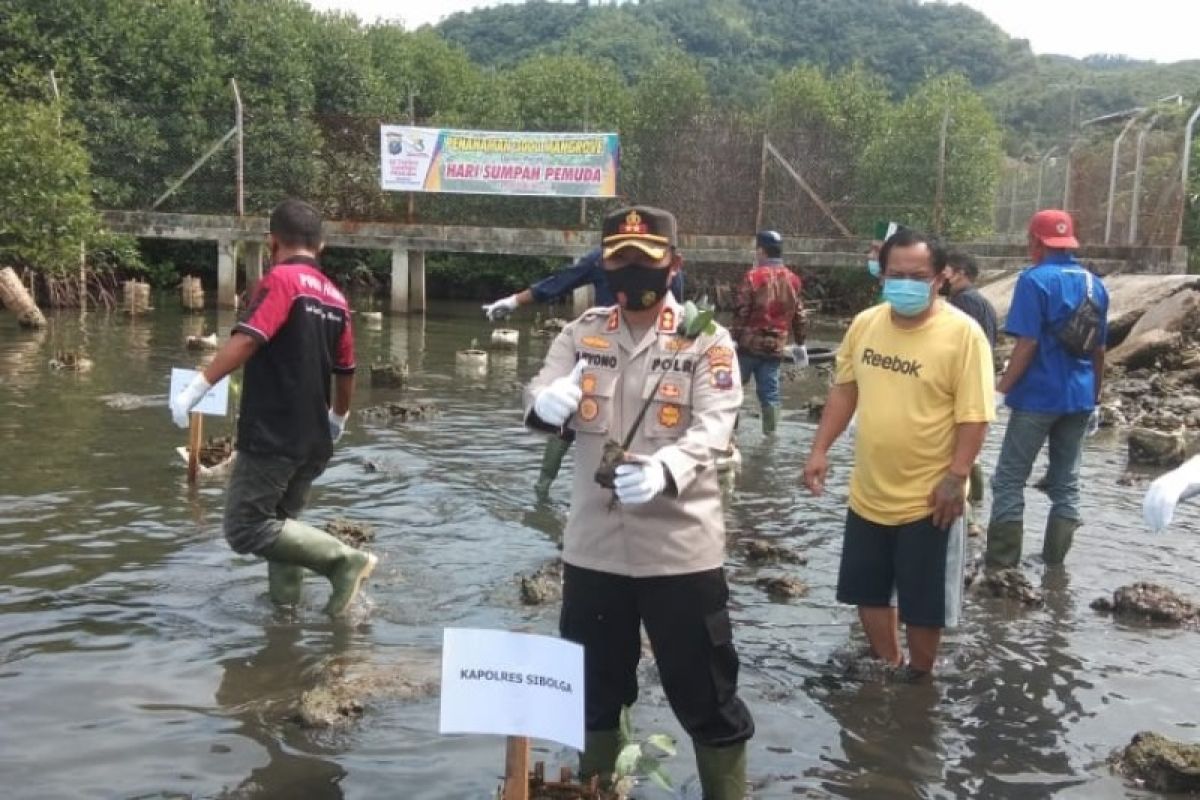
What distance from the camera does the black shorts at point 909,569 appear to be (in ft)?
15.3

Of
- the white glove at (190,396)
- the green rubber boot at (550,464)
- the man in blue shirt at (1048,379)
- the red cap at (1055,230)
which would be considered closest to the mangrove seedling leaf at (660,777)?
the white glove at (190,396)

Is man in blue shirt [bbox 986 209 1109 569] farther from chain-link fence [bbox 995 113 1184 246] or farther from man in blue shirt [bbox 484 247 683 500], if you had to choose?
chain-link fence [bbox 995 113 1184 246]

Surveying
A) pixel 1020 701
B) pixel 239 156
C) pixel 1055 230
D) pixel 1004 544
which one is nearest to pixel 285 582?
pixel 1020 701

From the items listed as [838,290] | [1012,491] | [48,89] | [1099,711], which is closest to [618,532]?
[1099,711]

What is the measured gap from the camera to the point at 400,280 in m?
23.1

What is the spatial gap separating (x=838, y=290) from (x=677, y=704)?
2556cm

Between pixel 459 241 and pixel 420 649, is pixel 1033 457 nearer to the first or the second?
pixel 420 649

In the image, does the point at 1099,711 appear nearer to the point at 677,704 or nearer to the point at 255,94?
the point at 677,704

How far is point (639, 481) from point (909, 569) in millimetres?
2067

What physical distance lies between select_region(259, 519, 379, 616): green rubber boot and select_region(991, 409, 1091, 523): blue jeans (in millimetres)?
3657

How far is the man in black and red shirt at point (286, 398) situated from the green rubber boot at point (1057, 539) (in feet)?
13.5

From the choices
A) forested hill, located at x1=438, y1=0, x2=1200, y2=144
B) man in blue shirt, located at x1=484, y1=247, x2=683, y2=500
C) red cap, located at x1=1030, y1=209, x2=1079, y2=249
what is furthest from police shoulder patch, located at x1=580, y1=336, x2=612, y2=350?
forested hill, located at x1=438, y1=0, x2=1200, y2=144

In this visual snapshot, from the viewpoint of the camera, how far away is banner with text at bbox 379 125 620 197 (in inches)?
861

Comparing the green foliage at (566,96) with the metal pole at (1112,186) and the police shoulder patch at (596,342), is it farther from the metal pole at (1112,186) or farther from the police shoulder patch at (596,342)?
the police shoulder patch at (596,342)
